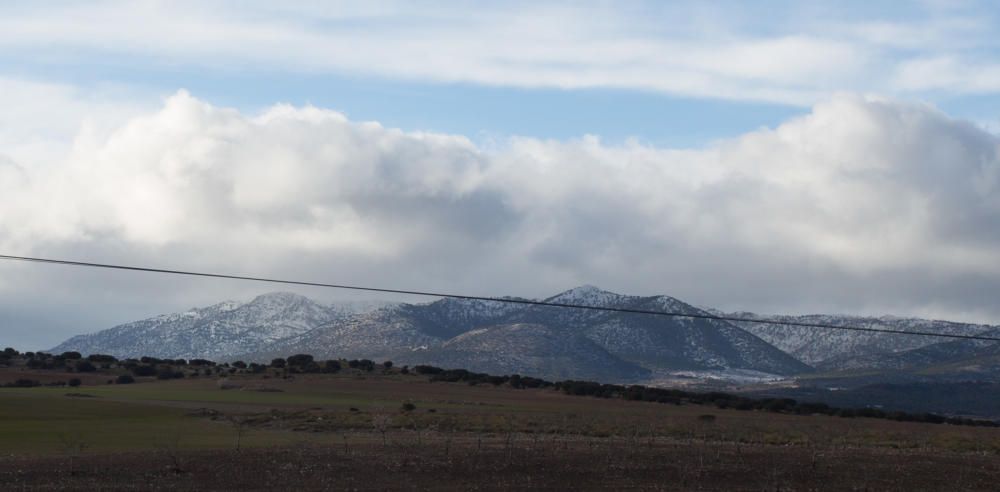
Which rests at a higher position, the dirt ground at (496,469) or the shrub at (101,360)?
the shrub at (101,360)

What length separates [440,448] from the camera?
49.9 meters

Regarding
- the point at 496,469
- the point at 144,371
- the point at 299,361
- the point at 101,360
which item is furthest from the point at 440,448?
the point at 101,360

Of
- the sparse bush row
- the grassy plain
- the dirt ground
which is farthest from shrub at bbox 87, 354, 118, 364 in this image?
the dirt ground

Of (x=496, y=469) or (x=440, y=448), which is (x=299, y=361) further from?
(x=496, y=469)

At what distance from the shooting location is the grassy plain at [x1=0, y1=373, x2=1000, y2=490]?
137 feet

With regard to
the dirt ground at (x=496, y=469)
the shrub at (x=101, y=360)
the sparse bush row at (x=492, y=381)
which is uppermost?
the shrub at (x=101, y=360)

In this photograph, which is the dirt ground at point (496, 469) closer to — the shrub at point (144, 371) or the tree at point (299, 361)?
the shrub at point (144, 371)

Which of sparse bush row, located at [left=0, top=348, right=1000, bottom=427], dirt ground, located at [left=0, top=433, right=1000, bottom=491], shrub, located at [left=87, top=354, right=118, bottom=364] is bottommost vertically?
dirt ground, located at [left=0, top=433, right=1000, bottom=491]

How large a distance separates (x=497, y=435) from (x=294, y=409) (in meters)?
23.3

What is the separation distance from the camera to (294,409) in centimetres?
8038

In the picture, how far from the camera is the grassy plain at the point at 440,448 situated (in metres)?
41.7

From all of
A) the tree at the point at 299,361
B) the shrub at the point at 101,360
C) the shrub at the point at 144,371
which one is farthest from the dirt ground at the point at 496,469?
A: the shrub at the point at 101,360

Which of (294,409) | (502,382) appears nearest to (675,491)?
(294,409)

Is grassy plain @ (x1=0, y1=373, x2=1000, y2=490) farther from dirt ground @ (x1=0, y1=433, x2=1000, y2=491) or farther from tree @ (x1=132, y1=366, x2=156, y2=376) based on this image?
tree @ (x1=132, y1=366, x2=156, y2=376)
